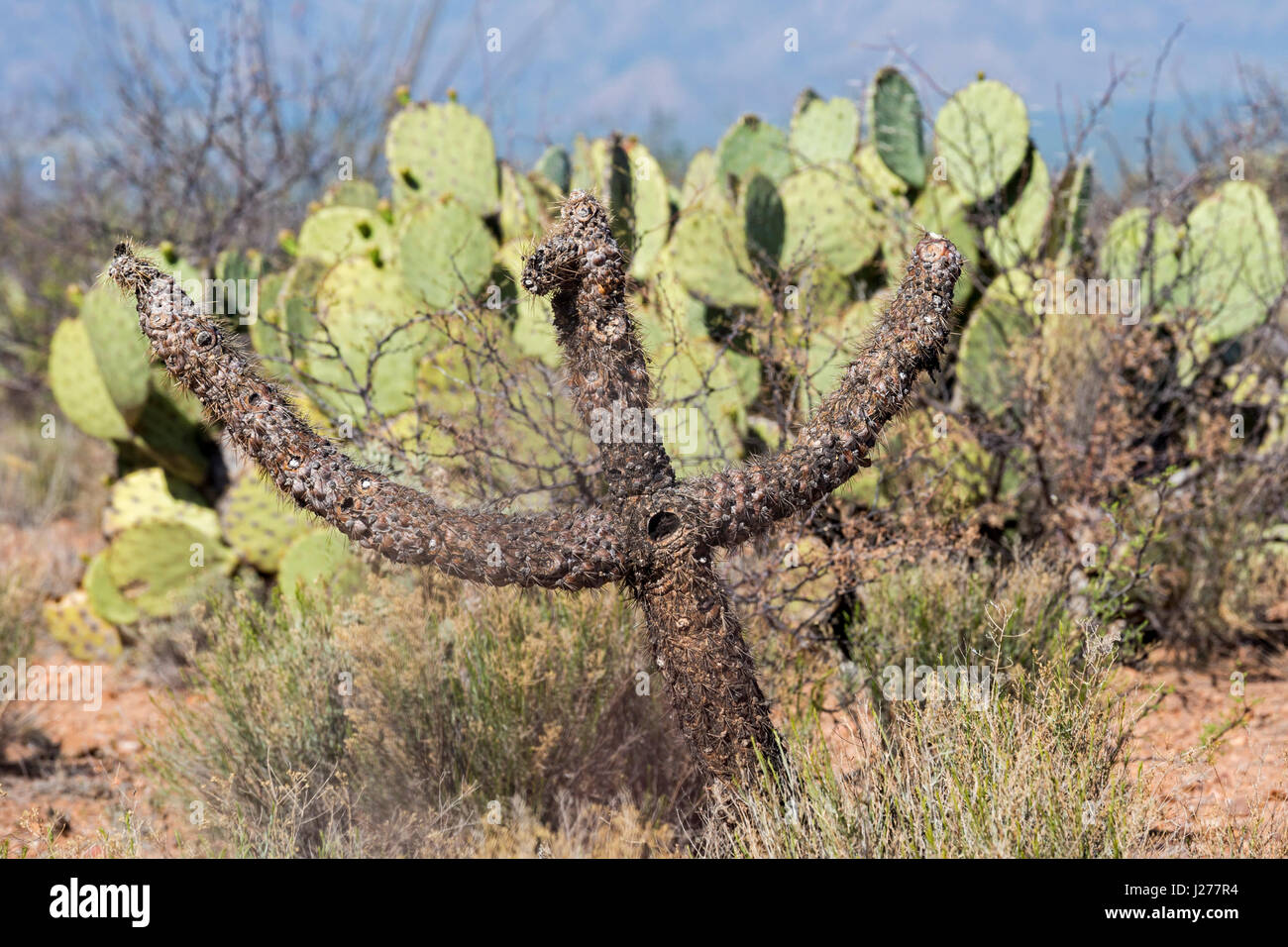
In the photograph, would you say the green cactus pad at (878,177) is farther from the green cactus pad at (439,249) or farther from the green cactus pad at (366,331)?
the green cactus pad at (366,331)

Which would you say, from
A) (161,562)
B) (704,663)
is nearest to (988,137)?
(704,663)

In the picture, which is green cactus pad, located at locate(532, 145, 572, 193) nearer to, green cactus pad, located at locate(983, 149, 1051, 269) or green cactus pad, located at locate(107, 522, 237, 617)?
green cactus pad, located at locate(983, 149, 1051, 269)

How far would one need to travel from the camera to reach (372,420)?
16.7 ft

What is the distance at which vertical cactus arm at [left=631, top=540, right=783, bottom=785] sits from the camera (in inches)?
118

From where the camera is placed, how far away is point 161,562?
6.50 m

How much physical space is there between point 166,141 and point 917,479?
25.1ft

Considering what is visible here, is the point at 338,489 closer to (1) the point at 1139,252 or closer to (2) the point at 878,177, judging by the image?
(1) the point at 1139,252

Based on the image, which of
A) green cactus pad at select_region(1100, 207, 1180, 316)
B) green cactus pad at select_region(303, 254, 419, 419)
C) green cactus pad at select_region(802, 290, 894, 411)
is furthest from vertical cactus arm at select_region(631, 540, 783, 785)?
green cactus pad at select_region(1100, 207, 1180, 316)

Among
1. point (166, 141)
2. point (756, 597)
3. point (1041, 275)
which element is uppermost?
point (166, 141)

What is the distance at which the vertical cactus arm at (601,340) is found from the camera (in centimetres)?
293

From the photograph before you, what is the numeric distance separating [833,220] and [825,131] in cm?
153

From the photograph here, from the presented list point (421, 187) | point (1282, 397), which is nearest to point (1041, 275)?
point (1282, 397)

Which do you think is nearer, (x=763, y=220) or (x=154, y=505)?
(x=763, y=220)

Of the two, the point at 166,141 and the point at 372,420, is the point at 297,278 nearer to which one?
the point at 372,420
